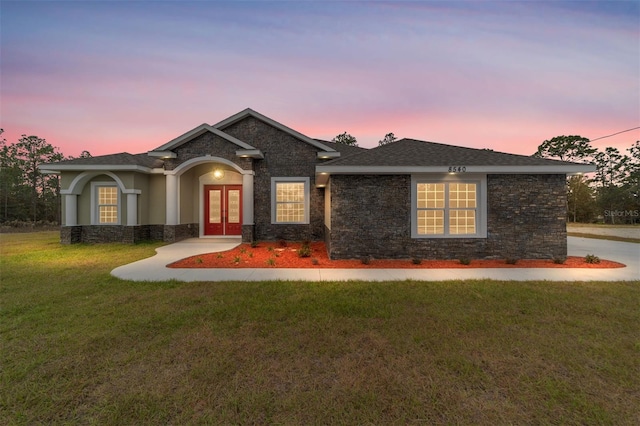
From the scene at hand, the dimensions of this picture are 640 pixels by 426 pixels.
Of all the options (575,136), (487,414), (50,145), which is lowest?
(487,414)

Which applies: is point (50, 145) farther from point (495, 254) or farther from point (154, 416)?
point (495, 254)

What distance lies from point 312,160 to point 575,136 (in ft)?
148

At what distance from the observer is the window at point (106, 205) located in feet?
44.0

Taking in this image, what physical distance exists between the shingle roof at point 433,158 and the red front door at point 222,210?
768 centimetres

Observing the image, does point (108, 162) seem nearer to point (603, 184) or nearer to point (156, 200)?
point (156, 200)

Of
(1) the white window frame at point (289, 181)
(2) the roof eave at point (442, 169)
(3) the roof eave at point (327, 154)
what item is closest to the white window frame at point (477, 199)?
(2) the roof eave at point (442, 169)

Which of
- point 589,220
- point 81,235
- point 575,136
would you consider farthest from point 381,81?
point 589,220

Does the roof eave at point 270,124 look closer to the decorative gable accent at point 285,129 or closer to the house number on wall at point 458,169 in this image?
the decorative gable accent at point 285,129

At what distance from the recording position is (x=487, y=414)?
88.7 inches

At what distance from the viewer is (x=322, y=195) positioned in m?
13.3

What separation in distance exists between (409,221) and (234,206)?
9.75m

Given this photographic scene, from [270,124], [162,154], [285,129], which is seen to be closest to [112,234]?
[162,154]

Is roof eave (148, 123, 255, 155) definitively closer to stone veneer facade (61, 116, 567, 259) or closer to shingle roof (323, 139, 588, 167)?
shingle roof (323, 139, 588, 167)

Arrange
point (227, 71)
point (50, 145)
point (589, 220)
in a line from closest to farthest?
point (227, 71), point (50, 145), point (589, 220)
